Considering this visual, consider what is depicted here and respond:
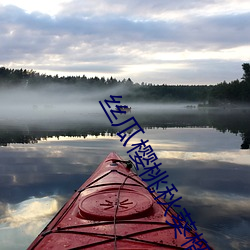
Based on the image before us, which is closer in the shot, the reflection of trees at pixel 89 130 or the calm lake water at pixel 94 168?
the calm lake water at pixel 94 168

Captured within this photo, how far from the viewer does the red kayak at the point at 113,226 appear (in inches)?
172

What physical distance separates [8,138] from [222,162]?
15.0 m

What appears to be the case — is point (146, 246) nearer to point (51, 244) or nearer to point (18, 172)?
point (51, 244)

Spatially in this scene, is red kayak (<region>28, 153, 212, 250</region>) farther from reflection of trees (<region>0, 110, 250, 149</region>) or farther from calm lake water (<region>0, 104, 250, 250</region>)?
reflection of trees (<region>0, 110, 250, 149</region>)

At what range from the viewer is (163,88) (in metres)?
173

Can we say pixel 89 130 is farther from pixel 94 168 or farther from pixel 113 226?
pixel 113 226

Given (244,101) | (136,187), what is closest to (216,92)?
(244,101)

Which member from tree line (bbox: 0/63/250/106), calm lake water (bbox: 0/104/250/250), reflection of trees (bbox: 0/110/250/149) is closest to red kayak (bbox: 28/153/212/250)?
calm lake water (bbox: 0/104/250/250)

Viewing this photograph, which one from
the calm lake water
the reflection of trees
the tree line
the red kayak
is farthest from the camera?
the tree line

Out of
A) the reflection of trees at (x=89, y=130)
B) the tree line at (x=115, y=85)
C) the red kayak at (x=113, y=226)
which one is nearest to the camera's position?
the red kayak at (x=113, y=226)

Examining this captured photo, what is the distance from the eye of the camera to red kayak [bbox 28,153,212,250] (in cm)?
437

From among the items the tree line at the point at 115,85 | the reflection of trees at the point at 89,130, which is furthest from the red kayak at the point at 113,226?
the tree line at the point at 115,85

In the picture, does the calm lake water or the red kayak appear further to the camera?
the calm lake water

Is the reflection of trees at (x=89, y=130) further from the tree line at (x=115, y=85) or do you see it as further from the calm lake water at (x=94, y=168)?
the tree line at (x=115, y=85)
